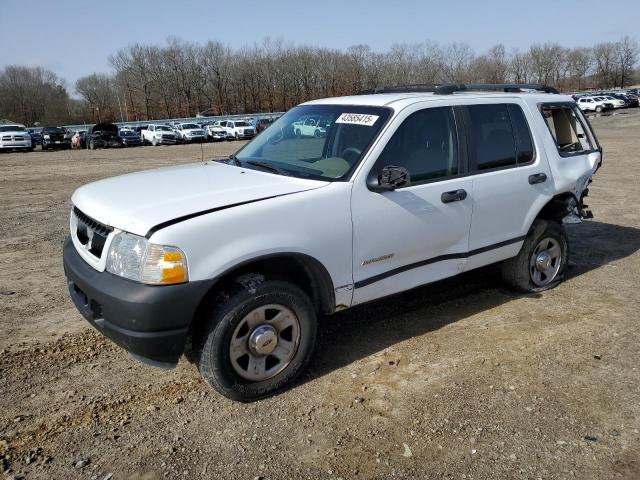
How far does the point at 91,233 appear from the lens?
11.2 feet

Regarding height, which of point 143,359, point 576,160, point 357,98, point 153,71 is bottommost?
point 143,359

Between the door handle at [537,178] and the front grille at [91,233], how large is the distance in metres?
3.52

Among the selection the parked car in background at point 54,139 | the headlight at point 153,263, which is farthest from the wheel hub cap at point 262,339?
the parked car in background at point 54,139

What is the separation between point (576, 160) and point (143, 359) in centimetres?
440

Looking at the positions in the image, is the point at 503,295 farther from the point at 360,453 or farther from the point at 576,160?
the point at 360,453

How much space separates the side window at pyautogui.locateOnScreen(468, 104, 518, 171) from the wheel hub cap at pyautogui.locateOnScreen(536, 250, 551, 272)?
3.39ft

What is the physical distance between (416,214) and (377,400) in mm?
1340

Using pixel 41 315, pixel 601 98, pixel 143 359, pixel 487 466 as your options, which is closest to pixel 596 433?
pixel 487 466

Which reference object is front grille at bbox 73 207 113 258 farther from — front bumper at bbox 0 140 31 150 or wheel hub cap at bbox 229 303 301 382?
front bumper at bbox 0 140 31 150

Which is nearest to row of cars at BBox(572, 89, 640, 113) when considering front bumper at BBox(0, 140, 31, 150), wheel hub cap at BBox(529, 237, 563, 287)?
front bumper at BBox(0, 140, 31, 150)

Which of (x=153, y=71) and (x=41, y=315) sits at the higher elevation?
(x=153, y=71)

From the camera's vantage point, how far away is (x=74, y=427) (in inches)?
124

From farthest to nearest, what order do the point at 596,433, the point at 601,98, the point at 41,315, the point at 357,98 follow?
the point at 601,98
the point at 41,315
the point at 357,98
the point at 596,433

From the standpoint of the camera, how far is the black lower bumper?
2914 mm
